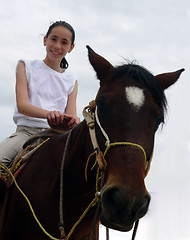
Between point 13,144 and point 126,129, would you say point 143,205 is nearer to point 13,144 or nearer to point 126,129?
point 126,129

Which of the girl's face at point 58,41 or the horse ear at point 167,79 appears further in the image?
the girl's face at point 58,41

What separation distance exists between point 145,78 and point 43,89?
2.27 metres

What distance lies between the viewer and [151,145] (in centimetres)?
318

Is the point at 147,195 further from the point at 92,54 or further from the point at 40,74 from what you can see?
the point at 40,74

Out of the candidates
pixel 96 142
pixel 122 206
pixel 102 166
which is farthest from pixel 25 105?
pixel 122 206

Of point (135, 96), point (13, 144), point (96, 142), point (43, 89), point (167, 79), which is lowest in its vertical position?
point (13, 144)

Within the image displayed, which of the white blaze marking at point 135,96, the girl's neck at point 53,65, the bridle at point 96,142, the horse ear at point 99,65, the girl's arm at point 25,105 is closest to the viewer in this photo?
the bridle at point 96,142

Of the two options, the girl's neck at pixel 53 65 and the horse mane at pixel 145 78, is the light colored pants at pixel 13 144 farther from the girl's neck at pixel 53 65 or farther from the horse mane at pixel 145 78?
the horse mane at pixel 145 78

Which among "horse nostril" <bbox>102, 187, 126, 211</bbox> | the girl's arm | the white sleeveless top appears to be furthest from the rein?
the white sleeveless top

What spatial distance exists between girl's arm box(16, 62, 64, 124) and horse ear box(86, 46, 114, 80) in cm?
92

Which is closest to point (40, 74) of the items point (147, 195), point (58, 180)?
point (58, 180)

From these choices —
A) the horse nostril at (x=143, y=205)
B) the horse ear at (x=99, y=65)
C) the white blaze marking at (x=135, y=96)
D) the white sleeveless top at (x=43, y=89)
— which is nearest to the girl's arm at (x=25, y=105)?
the white sleeveless top at (x=43, y=89)

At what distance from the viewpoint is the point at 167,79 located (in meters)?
3.68

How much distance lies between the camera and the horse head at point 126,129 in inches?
106
